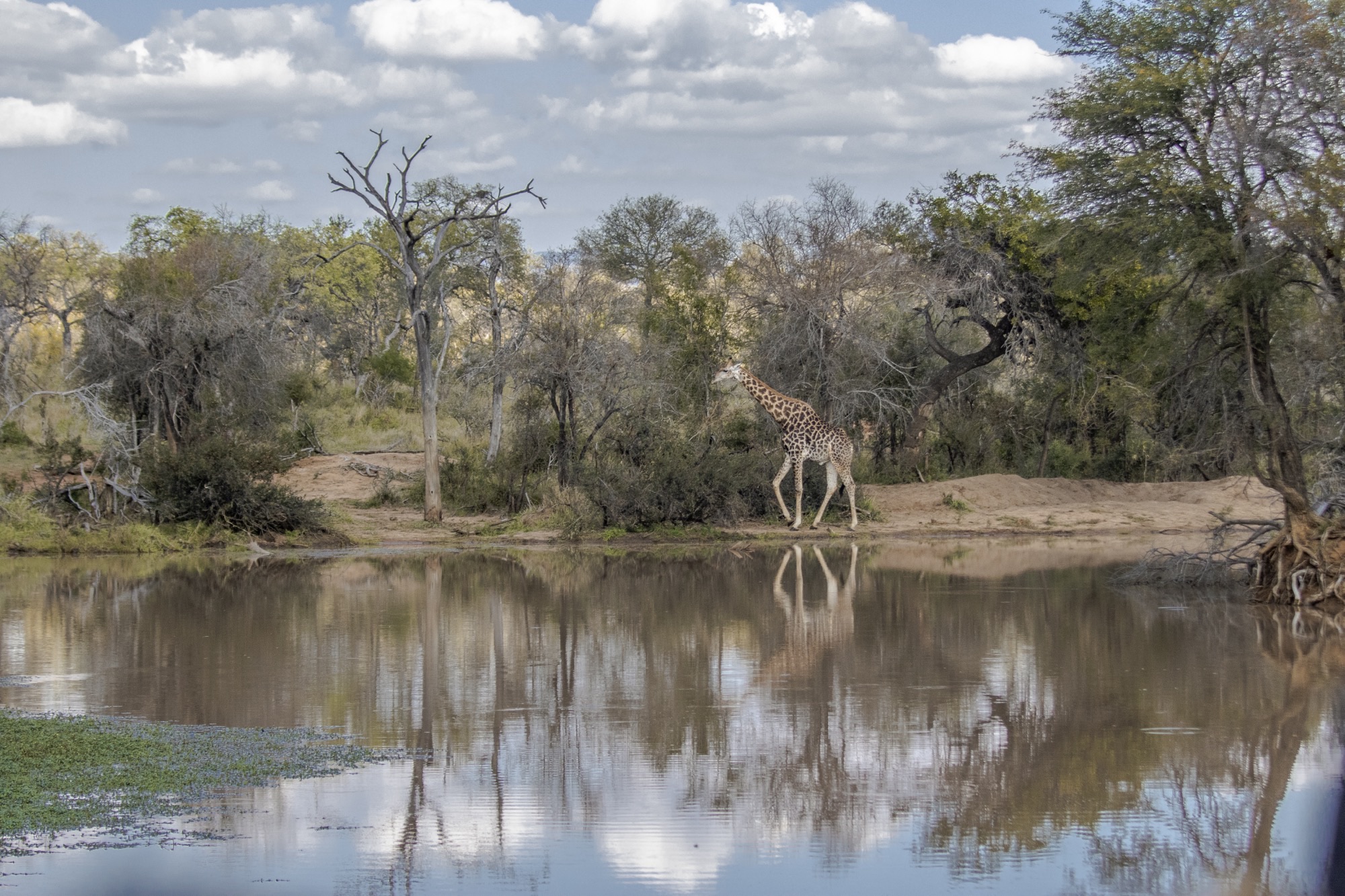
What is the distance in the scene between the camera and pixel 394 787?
7695mm

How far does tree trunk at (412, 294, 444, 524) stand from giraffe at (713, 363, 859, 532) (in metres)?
4.99

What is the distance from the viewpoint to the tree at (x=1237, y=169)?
13.8 meters

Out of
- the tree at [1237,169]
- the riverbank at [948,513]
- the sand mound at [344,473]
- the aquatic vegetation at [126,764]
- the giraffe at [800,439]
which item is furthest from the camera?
the sand mound at [344,473]

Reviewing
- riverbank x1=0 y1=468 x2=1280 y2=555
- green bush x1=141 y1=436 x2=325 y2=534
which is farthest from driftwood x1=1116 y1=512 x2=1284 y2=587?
green bush x1=141 y1=436 x2=325 y2=534

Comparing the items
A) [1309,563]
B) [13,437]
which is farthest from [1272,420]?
[13,437]

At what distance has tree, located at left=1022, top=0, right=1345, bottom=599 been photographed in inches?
543

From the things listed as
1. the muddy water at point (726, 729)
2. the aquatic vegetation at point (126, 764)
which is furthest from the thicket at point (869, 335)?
the aquatic vegetation at point (126, 764)

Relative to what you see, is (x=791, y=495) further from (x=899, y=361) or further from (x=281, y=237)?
(x=281, y=237)

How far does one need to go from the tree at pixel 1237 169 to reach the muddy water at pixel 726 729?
2170 millimetres

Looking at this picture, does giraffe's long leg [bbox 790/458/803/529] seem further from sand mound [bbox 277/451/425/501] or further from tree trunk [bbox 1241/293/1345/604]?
tree trunk [bbox 1241/293/1345/604]

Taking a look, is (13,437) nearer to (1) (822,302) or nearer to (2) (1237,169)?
(1) (822,302)

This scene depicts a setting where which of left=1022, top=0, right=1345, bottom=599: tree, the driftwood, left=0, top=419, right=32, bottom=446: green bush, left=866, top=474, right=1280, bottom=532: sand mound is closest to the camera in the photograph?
left=1022, top=0, right=1345, bottom=599: tree

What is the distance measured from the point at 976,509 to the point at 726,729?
1720 cm

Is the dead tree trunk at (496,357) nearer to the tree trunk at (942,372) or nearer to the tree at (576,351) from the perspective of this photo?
the tree at (576,351)
